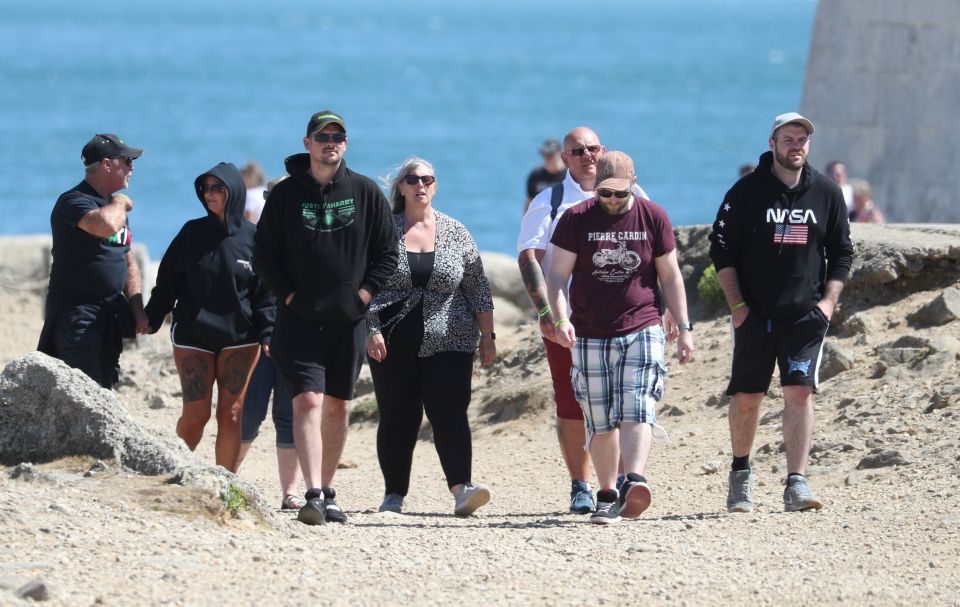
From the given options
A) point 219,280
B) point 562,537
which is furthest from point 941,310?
point 219,280

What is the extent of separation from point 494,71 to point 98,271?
102552 millimetres

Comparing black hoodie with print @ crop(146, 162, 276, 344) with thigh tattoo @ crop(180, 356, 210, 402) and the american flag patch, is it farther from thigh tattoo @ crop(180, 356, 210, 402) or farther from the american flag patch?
the american flag patch

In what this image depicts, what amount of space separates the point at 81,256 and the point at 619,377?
278cm

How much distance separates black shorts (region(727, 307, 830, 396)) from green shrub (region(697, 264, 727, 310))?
11.9 feet

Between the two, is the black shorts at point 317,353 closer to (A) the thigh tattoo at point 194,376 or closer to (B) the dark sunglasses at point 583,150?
(A) the thigh tattoo at point 194,376

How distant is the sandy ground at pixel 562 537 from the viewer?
19.4 feet

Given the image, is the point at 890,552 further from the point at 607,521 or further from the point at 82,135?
the point at 82,135

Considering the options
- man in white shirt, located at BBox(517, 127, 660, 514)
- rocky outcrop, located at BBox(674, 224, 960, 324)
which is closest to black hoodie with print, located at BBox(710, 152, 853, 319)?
man in white shirt, located at BBox(517, 127, 660, 514)

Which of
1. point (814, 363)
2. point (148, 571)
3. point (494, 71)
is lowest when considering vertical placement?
point (148, 571)

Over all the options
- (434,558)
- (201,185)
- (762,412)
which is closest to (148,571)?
(434,558)

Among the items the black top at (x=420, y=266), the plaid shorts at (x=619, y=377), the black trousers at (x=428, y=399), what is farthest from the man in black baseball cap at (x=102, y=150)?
the plaid shorts at (x=619, y=377)

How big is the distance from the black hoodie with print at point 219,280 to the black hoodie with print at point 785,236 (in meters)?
2.42

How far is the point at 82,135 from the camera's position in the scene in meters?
60.4

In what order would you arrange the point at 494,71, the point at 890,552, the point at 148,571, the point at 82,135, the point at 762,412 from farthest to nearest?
the point at 494,71 < the point at 82,135 < the point at 762,412 < the point at 890,552 < the point at 148,571
